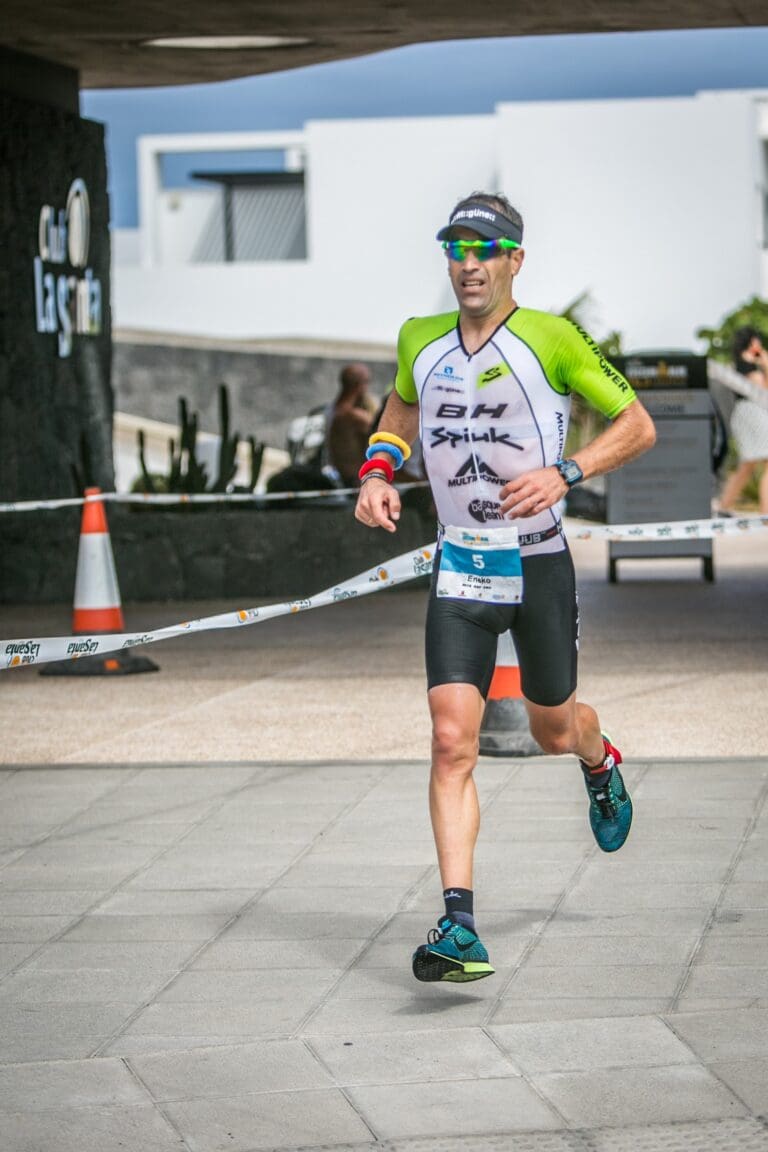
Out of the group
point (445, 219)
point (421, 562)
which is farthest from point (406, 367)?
point (445, 219)

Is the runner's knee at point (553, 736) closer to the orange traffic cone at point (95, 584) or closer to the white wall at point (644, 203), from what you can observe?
the orange traffic cone at point (95, 584)

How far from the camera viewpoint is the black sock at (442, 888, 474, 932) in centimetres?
520

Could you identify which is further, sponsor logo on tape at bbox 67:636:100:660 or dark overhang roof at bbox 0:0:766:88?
dark overhang roof at bbox 0:0:766:88

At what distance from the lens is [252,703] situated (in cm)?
1028

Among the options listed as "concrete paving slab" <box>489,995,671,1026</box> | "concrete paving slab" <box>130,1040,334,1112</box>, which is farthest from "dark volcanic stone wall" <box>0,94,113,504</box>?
"concrete paving slab" <box>130,1040,334,1112</box>

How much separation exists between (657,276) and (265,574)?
3511cm

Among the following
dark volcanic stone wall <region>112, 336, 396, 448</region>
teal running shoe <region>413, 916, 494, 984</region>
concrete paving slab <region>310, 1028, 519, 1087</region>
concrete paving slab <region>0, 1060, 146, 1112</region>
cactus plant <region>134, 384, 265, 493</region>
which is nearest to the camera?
concrete paving slab <region>0, 1060, 146, 1112</region>

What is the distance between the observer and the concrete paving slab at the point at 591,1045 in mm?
4531

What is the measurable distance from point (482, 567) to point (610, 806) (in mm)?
1057

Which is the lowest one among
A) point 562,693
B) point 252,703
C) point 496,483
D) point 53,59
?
point 252,703

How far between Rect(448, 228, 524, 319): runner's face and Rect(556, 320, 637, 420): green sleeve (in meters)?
0.20

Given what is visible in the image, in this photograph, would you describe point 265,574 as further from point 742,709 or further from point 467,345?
point 467,345

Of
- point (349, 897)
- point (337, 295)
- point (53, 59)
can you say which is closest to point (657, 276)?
point (337, 295)

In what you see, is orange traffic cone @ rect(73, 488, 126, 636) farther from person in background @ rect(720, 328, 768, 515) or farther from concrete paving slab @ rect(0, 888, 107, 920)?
person in background @ rect(720, 328, 768, 515)
